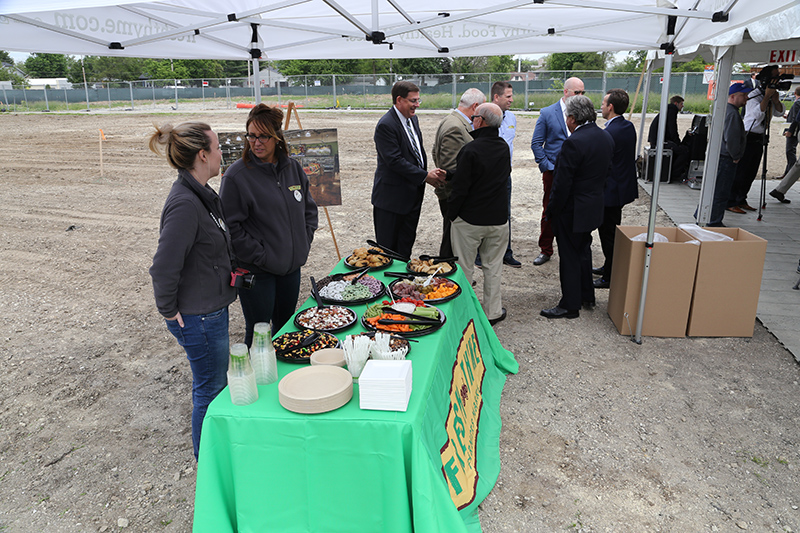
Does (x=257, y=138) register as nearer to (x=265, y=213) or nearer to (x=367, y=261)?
(x=265, y=213)

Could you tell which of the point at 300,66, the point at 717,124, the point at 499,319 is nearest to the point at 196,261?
the point at 499,319

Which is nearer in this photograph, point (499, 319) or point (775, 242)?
point (499, 319)

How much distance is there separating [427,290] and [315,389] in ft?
4.35

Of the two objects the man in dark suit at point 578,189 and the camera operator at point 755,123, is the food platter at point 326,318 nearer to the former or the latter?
the man in dark suit at point 578,189

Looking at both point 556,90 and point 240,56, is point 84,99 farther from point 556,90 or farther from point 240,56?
point 240,56

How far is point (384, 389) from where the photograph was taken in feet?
6.91

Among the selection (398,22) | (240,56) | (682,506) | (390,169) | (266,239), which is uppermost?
(398,22)

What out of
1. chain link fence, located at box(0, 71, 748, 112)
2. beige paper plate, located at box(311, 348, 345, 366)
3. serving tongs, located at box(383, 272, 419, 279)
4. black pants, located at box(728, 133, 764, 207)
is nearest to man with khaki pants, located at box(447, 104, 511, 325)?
serving tongs, located at box(383, 272, 419, 279)

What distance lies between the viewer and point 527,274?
6297 mm

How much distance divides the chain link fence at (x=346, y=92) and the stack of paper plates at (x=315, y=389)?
79.7 ft

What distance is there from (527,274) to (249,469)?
4.69m

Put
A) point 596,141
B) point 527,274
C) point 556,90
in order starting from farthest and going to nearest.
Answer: point 556,90 < point 527,274 < point 596,141

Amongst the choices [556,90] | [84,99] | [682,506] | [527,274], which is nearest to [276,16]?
[527,274]

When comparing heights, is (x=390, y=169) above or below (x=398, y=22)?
below
